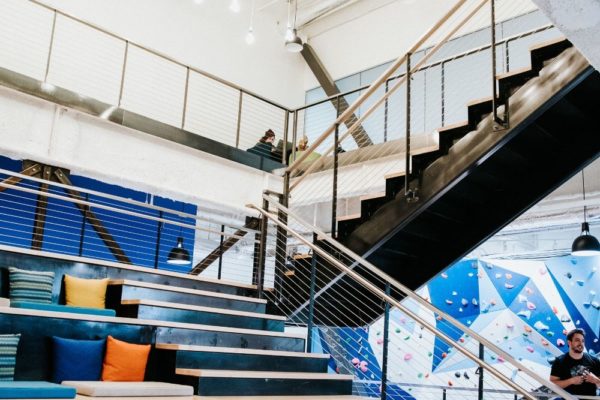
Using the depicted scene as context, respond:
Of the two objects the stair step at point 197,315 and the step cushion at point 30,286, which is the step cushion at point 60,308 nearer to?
the step cushion at point 30,286

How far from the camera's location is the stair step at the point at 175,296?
4.14 m

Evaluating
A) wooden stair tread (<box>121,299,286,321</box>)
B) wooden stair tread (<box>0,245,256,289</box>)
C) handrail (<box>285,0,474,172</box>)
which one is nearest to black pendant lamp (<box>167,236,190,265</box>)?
wooden stair tread (<box>0,245,256,289</box>)

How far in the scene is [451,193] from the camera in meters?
4.32

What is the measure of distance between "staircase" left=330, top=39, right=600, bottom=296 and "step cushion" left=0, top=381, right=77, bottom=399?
2477 millimetres

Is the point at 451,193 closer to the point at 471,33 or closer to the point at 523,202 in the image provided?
the point at 523,202

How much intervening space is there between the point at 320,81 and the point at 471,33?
3.22 metres

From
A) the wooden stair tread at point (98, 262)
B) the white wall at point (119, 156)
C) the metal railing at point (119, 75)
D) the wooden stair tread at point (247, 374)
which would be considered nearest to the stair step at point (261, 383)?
the wooden stair tread at point (247, 374)

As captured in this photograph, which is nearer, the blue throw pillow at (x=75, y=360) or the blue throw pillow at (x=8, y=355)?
the blue throw pillow at (x=8, y=355)

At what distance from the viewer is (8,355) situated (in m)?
3.02

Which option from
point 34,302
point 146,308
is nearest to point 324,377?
point 146,308

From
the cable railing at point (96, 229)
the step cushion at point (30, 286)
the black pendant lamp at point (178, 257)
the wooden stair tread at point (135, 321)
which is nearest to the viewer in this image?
the wooden stair tread at point (135, 321)

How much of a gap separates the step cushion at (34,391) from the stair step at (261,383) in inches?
29.8

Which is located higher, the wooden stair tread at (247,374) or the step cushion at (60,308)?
the step cushion at (60,308)

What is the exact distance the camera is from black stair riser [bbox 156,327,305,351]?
149 inches
